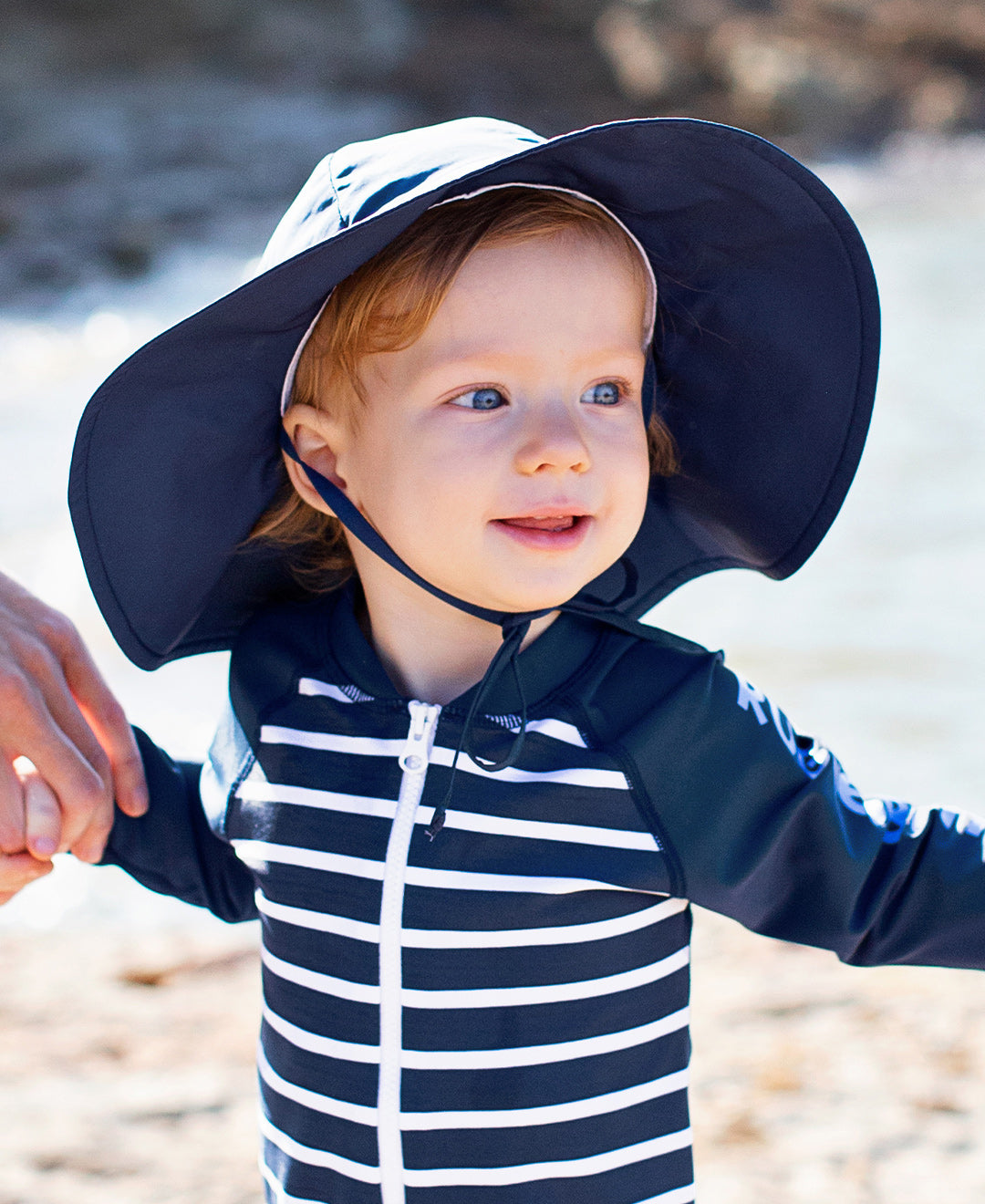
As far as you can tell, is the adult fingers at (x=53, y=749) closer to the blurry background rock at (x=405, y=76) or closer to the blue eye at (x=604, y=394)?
the blue eye at (x=604, y=394)

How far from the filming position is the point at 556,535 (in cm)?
125

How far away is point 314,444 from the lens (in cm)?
143

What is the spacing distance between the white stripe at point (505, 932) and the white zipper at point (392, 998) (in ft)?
0.05

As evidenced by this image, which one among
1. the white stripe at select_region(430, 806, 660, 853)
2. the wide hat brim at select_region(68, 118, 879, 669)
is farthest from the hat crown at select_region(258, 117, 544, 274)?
the white stripe at select_region(430, 806, 660, 853)

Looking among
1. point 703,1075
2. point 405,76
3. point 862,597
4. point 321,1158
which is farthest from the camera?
point 405,76

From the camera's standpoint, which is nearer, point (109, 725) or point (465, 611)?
point (465, 611)

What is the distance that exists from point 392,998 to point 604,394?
539mm

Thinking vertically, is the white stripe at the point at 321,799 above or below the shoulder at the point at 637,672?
below

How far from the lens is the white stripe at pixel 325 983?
1274mm

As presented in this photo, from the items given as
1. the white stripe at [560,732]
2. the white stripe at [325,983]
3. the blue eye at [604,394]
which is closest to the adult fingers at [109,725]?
the white stripe at [325,983]

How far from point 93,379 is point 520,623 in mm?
6380

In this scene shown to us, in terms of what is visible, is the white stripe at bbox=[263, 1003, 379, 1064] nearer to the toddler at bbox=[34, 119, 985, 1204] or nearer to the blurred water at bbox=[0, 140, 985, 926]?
the toddler at bbox=[34, 119, 985, 1204]

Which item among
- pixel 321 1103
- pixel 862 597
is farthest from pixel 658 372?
pixel 862 597

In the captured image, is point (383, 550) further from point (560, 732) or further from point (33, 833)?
point (33, 833)
